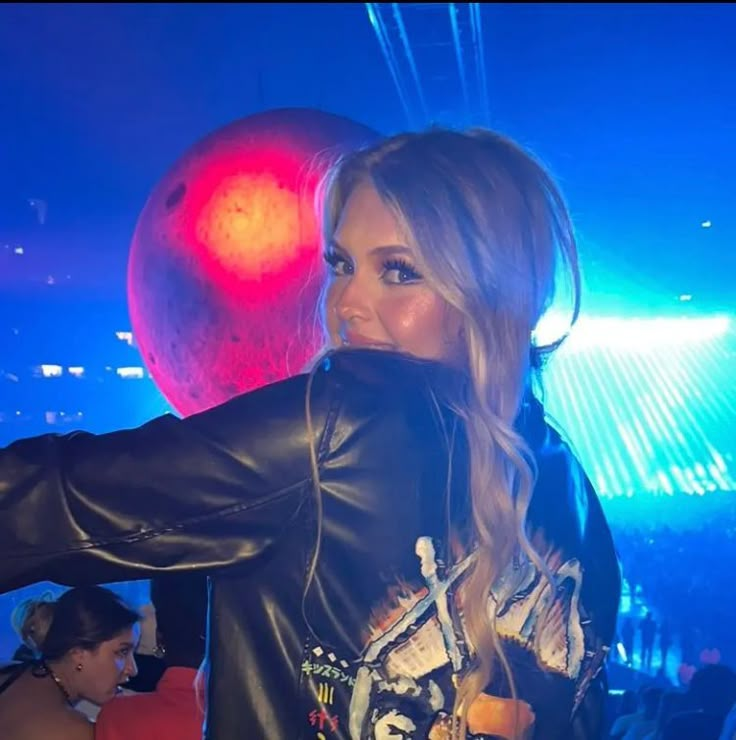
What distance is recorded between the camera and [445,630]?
2.46 feet

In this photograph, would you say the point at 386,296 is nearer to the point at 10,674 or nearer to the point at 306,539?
the point at 306,539

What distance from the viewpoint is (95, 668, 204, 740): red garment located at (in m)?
1.62

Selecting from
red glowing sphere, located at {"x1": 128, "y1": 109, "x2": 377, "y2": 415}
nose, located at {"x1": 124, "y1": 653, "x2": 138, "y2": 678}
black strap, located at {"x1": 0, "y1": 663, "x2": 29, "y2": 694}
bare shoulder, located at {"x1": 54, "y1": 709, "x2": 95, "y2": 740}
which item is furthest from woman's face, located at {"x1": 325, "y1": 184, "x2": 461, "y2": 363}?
nose, located at {"x1": 124, "y1": 653, "x2": 138, "y2": 678}

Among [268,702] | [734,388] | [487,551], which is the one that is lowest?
[268,702]

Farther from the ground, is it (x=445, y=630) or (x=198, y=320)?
(x=198, y=320)

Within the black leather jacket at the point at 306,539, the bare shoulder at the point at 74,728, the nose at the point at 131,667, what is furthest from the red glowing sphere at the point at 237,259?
the nose at the point at 131,667

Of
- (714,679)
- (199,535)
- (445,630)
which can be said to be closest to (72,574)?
(199,535)

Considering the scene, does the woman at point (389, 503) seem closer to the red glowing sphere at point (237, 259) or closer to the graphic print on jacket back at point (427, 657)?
the graphic print on jacket back at point (427, 657)

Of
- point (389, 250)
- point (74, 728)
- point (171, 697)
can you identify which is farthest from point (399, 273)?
point (74, 728)

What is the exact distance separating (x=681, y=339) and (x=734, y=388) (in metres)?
1.03

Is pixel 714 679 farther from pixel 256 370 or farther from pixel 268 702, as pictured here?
pixel 268 702

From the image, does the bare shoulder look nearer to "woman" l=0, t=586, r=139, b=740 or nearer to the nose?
"woman" l=0, t=586, r=139, b=740

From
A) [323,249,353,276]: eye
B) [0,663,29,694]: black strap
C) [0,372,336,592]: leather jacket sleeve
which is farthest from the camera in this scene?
[0,663,29,694]: black strap

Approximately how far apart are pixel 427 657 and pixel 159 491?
1.00 feet
